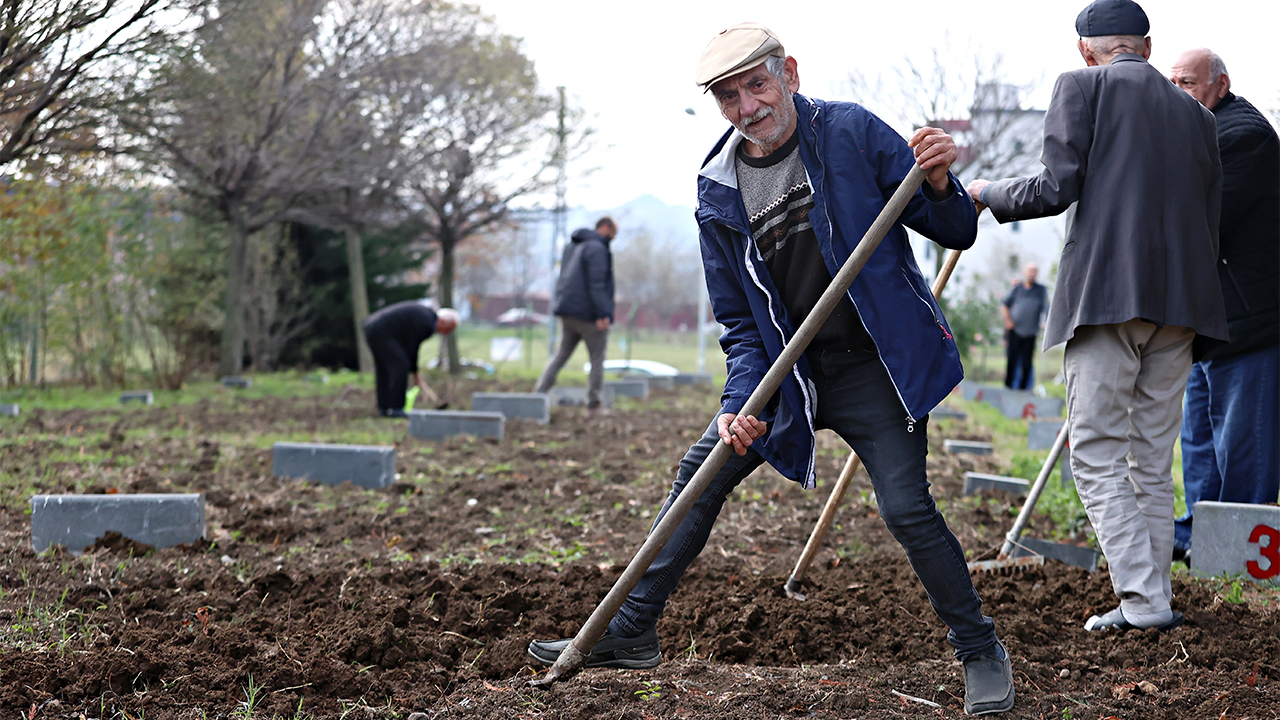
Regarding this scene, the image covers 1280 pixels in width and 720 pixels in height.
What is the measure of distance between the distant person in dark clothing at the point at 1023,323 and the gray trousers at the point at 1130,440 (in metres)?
10.2

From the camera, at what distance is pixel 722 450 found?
2758 millimetres

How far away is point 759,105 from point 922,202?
518 millimetres

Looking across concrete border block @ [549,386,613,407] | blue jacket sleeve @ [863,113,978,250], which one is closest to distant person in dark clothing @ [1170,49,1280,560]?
blue jacket sleeve @ [863,113,978,250]

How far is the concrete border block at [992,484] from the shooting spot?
6.25 meters

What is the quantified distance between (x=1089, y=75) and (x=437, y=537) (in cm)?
361

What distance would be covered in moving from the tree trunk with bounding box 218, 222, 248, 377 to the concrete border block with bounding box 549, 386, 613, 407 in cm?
541

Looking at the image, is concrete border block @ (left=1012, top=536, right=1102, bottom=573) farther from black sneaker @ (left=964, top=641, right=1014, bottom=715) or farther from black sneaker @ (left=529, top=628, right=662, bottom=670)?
black sneaker @ (left=529, top=628, right=662, bottom=670)

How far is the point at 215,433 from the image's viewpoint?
27.7 ft

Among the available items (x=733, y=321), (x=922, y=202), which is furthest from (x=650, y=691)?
(x=922, y=202)

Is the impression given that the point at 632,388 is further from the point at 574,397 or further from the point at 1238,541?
the point at 1238,541

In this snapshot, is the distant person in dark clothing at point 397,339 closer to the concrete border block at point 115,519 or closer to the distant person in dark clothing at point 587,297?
the distant person in dark clothing at point 587,297

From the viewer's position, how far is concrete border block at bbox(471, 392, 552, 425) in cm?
954

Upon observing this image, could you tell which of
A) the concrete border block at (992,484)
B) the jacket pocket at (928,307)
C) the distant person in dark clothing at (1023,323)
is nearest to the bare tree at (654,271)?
the distant person in dark clothing at (1023,323)

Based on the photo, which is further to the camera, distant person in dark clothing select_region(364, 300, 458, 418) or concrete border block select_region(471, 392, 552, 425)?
concrete border block select_region(471, 392, 552, 425)
